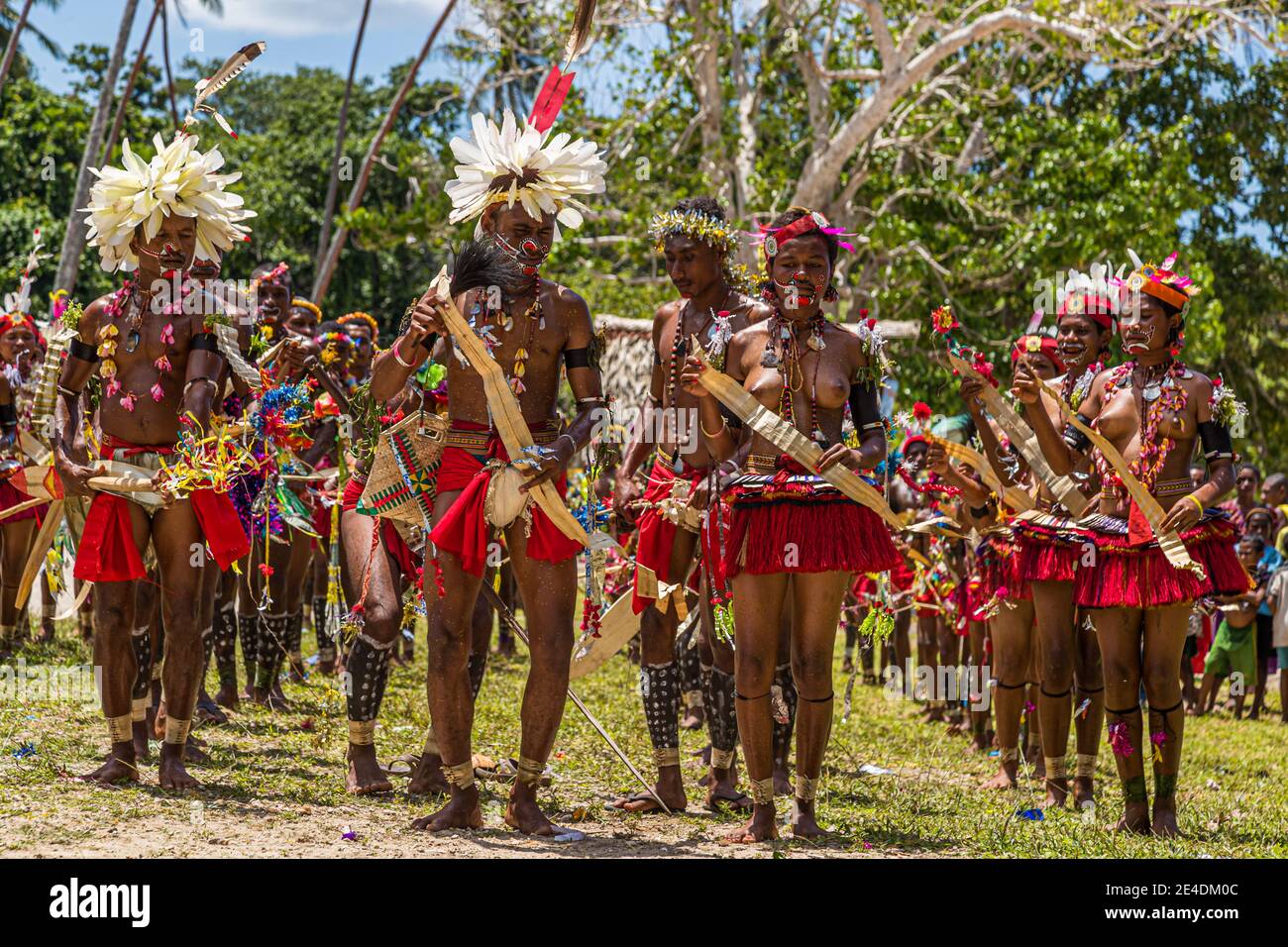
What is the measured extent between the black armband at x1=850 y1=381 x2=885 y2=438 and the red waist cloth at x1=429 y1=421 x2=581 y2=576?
1.27 meters

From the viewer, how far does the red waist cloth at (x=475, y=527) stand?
6.10 metres

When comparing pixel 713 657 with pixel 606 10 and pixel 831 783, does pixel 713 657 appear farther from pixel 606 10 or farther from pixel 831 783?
pixel 606 10

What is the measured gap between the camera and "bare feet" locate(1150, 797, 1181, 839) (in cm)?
690

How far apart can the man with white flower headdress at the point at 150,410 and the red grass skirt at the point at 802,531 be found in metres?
2.38

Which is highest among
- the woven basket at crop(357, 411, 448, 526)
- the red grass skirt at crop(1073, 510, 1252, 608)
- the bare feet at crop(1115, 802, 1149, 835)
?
the woven basket at crop(357, 411, 448, 526)

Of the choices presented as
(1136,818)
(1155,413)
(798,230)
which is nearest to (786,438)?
(798,230)

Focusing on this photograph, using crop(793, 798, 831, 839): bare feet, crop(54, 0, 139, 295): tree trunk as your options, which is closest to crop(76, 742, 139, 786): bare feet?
crop(793, 798, 831, 839): bare feet

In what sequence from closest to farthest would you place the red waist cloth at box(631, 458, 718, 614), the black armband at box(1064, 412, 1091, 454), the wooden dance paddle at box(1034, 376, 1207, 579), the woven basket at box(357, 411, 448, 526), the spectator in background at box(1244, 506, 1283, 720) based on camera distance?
the woven basket at box(357, 411, 448, 526) → the wooden dance paddle at box(1034, 376, 1207, 579) → the black armband at box(1064, 412, 1091, 454) → the red waist cloth at box(631, 458, 718, 614) → the spectator in background at box(1244, 506, 1283, 720)

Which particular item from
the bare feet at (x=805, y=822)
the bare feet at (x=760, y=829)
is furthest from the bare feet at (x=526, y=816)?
the bare feet at (x=805, y=822)

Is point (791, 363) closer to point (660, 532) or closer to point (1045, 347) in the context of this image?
point (660, 532)

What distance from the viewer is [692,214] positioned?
7.41m

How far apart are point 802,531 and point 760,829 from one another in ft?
3.91

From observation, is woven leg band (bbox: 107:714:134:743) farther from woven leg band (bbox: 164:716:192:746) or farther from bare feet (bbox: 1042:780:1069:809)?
bare feet (bbox: 1042:780:1069:809)

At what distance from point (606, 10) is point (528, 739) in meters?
16.2
